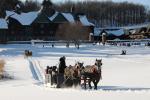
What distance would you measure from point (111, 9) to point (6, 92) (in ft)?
499

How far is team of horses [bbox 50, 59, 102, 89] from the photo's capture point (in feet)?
61.2

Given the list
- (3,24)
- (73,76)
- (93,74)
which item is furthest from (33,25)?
(93,74)

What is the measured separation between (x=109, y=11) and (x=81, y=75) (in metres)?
149

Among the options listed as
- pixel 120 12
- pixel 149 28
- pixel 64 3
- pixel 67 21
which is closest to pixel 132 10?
pixel 120 12

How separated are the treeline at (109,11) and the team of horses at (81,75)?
123 m

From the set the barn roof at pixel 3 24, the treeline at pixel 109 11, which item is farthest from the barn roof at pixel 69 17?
the treeline at pixel 109 11

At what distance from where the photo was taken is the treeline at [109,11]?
155125 millimetres

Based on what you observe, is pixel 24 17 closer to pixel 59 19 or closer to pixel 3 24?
pixel 3 24

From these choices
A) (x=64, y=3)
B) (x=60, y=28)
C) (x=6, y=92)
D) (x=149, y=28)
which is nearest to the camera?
(x=6, y=92)

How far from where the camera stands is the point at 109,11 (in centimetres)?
16712

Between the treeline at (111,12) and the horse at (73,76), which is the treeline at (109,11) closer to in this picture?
the treeline at (111,12)

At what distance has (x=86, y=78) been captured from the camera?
738 inches

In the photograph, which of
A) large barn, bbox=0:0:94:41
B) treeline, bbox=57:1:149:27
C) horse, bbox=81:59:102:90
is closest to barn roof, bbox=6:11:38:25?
large barn, bbox=0:0:94:41

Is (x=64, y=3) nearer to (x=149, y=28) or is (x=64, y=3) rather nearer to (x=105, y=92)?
(x=149, y=28)
